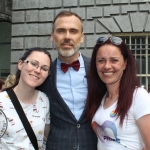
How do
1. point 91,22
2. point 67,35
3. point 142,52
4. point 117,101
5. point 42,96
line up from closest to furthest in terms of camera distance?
point 117,101
point 42,96
point 67,35
point 91,22
point 142,52

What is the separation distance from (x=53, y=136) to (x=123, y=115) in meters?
0.97

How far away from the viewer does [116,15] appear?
7375 mm

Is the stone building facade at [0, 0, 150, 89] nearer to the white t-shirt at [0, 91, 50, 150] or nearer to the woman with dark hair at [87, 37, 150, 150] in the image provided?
the woman with dark hair at [87, 37, 150, 150]

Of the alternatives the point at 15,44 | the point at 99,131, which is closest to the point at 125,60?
the point at 99,131

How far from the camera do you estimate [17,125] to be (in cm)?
228

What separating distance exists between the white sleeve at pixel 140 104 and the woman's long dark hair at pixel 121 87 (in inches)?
1.9

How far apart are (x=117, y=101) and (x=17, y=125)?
3.01ft

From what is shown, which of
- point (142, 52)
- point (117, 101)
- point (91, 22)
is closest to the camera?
point (117, 101)

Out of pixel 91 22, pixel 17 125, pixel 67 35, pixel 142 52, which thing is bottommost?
pixel 17 125

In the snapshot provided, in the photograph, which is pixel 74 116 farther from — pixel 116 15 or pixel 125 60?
pixel 116 15

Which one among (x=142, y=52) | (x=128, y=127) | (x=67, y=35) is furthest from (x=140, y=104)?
(x=142, y=52)

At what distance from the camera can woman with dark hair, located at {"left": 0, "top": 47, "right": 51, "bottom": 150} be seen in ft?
7.42

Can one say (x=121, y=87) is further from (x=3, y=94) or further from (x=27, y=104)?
(x=3, y=94)

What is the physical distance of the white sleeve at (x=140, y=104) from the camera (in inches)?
79.3
